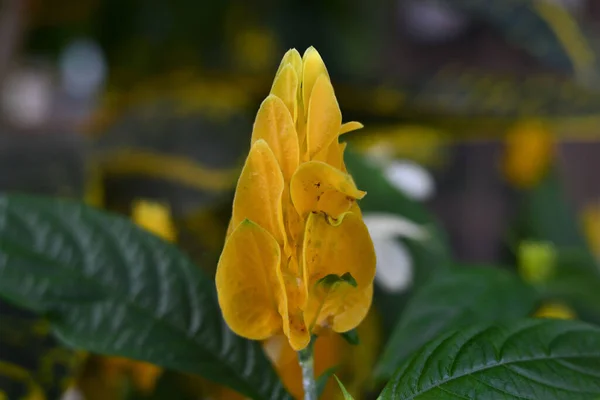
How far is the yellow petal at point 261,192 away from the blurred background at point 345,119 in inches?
5.5

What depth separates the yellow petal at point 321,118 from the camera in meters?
0.19

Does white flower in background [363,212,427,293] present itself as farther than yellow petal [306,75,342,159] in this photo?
Yes

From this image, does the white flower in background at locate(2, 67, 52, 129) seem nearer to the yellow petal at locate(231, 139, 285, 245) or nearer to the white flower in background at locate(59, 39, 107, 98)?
the white flower in background at locate(59, 39, 107, 98)

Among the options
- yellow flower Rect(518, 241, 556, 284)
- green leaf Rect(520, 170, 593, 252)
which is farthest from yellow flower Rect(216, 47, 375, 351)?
green leaf Rect(520, 170, 593, 252)

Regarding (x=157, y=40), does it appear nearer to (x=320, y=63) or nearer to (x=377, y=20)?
(x=377, y=20)

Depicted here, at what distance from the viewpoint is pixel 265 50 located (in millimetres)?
1055

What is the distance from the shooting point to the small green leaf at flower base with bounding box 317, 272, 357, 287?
0.61 ft

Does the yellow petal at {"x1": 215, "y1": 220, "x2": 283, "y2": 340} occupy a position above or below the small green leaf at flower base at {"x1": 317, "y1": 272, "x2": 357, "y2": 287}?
below

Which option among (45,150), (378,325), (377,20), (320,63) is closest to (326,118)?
(320,63)

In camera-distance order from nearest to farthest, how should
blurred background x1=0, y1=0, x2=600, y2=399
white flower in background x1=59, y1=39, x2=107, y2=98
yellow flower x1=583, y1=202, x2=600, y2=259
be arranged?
blurred background x1=0, y1=0, x2=600, y2=399
yellow flower x1=583, y1=202, x2=600, y2=259
white flower in background x1=59, y1=39, x2=107, y2=98

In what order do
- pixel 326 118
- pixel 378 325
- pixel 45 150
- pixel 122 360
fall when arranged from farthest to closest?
pixel 45 150 → pixel 378 325 → pixel 122 360 → pixel 326 118

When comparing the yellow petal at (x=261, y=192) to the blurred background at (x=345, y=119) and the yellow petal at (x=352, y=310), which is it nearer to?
the yellow petal at (x=352, y=310)

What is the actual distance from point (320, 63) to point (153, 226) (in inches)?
6.4

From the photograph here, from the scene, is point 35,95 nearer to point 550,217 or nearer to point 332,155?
point 550,217
